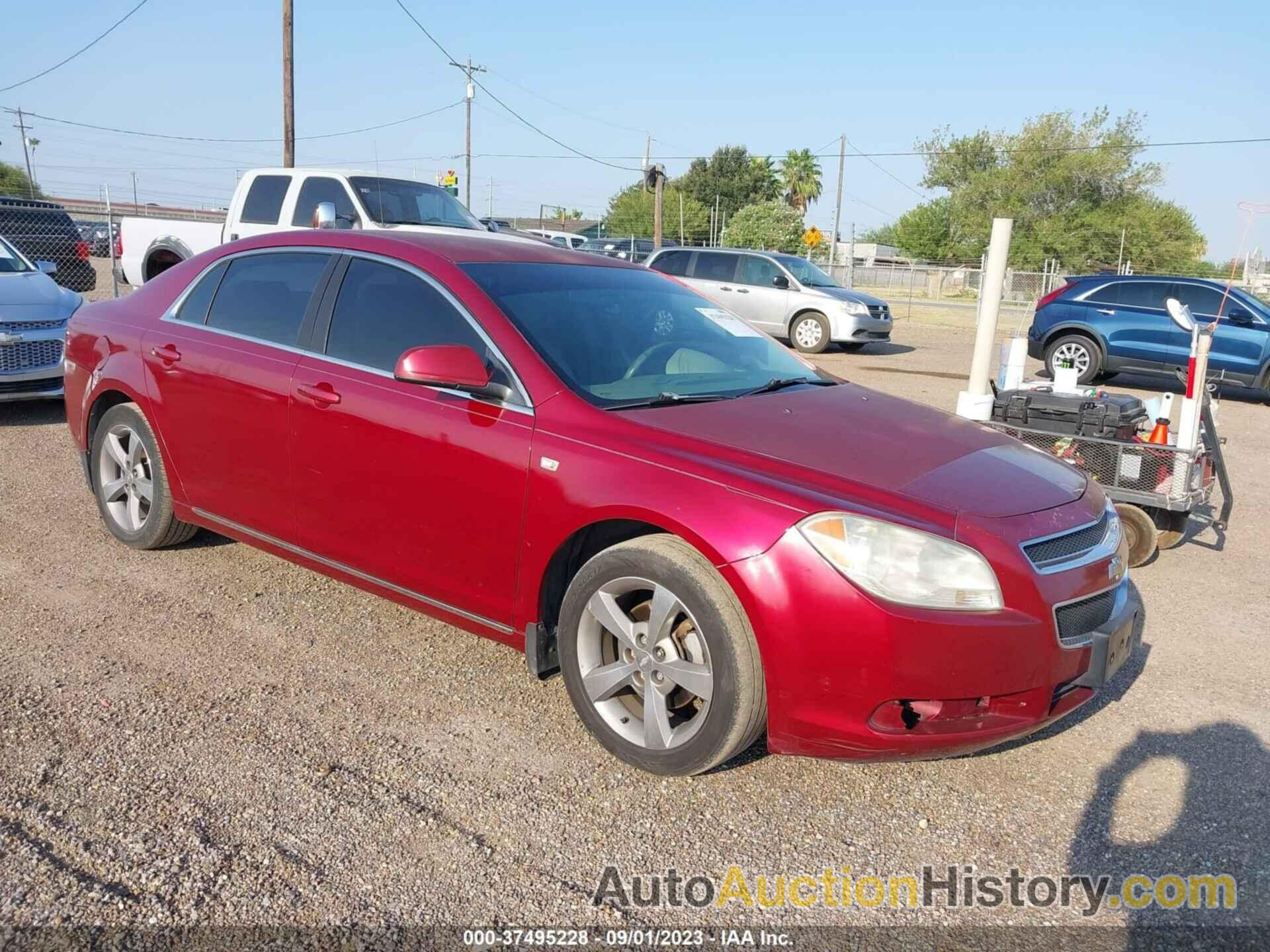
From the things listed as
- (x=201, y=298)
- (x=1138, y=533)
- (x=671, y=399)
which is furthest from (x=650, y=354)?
(x=1138, y=533)

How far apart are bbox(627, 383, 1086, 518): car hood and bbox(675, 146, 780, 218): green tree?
8054 cm

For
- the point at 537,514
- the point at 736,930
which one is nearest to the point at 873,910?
the point at 736,930

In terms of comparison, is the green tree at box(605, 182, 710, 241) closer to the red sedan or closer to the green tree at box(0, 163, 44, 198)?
the green tree at box(0, 163, 44, 198)

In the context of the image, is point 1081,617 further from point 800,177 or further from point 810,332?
point 800,177

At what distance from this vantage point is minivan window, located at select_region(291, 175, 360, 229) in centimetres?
1177

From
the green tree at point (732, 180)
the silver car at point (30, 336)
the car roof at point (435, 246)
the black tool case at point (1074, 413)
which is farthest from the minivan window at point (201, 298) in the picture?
the green tree at point (732, 180)

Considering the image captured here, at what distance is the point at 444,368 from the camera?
11.3 ft

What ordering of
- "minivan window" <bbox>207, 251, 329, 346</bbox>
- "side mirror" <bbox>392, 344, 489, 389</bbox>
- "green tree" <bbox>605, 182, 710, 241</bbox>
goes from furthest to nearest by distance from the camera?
"green tree" <bbox>605, 182, 710, 241</bbox>
"minivan window" <bbox>207, 251, 329, 346</bbox>
"side mirror" <bbox>392, 344, 489, 389</bbox>

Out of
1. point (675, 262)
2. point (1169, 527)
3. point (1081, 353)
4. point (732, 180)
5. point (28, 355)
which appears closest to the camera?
point (1169, 527)

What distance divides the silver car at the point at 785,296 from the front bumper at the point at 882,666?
1452 cm

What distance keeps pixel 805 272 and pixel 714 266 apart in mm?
1596

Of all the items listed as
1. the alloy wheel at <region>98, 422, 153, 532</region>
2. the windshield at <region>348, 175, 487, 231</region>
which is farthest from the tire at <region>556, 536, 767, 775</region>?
the windshield at <region>348, 175, 487, 231</region>

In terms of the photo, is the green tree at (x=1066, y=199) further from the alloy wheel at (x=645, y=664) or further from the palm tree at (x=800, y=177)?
the alloy wheel at (x=645, y=664)

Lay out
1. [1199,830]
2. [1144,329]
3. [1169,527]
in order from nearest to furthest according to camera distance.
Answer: [1199,830] → [1169,527] → [1144,329]
